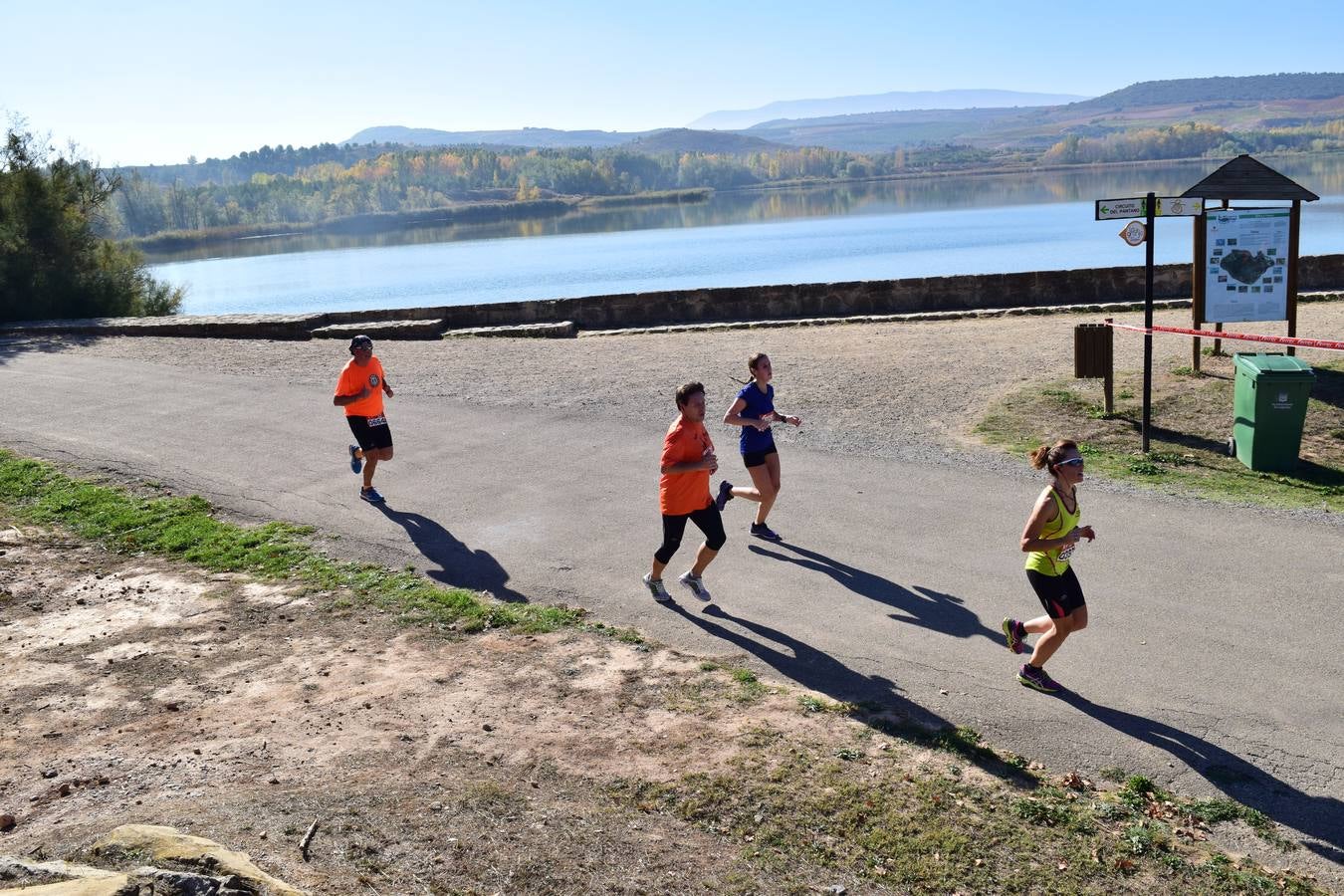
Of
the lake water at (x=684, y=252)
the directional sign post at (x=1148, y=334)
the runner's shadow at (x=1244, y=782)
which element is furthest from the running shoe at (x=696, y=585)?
the lake water at (x=684, y=252)

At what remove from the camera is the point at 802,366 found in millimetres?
15859

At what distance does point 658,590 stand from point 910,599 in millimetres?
1698

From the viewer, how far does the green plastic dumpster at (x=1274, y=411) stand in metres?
10.5

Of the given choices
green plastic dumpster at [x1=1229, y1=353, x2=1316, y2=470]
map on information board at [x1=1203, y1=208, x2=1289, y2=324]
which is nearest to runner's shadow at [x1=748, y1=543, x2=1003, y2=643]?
green plastic dumpster at [x1=1229, y1=353, x2=1316, y2=470]

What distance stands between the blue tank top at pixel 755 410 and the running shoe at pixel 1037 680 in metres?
2.96

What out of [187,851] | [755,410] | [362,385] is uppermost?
[362,385]

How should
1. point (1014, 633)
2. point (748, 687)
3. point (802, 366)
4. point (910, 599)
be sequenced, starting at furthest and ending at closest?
point (802, 366) → point (910, 599) → point (1014, 633) → point (748, 687)

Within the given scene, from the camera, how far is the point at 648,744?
19.0 feet

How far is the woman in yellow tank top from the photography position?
6.21 meters

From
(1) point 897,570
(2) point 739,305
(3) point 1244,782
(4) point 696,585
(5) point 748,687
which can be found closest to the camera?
(3) point 1244,782

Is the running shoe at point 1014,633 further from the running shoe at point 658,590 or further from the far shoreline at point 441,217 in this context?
the far shoreline at point 441,217

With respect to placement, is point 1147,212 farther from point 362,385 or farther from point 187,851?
point 187,851

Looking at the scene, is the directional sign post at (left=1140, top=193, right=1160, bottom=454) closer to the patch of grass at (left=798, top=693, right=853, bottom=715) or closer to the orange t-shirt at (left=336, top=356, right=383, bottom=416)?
the patch of grass at (left=798, top=693, right=853, bottom=715)

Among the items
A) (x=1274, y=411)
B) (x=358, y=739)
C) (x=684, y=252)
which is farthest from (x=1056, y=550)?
(x=684, y=252)
